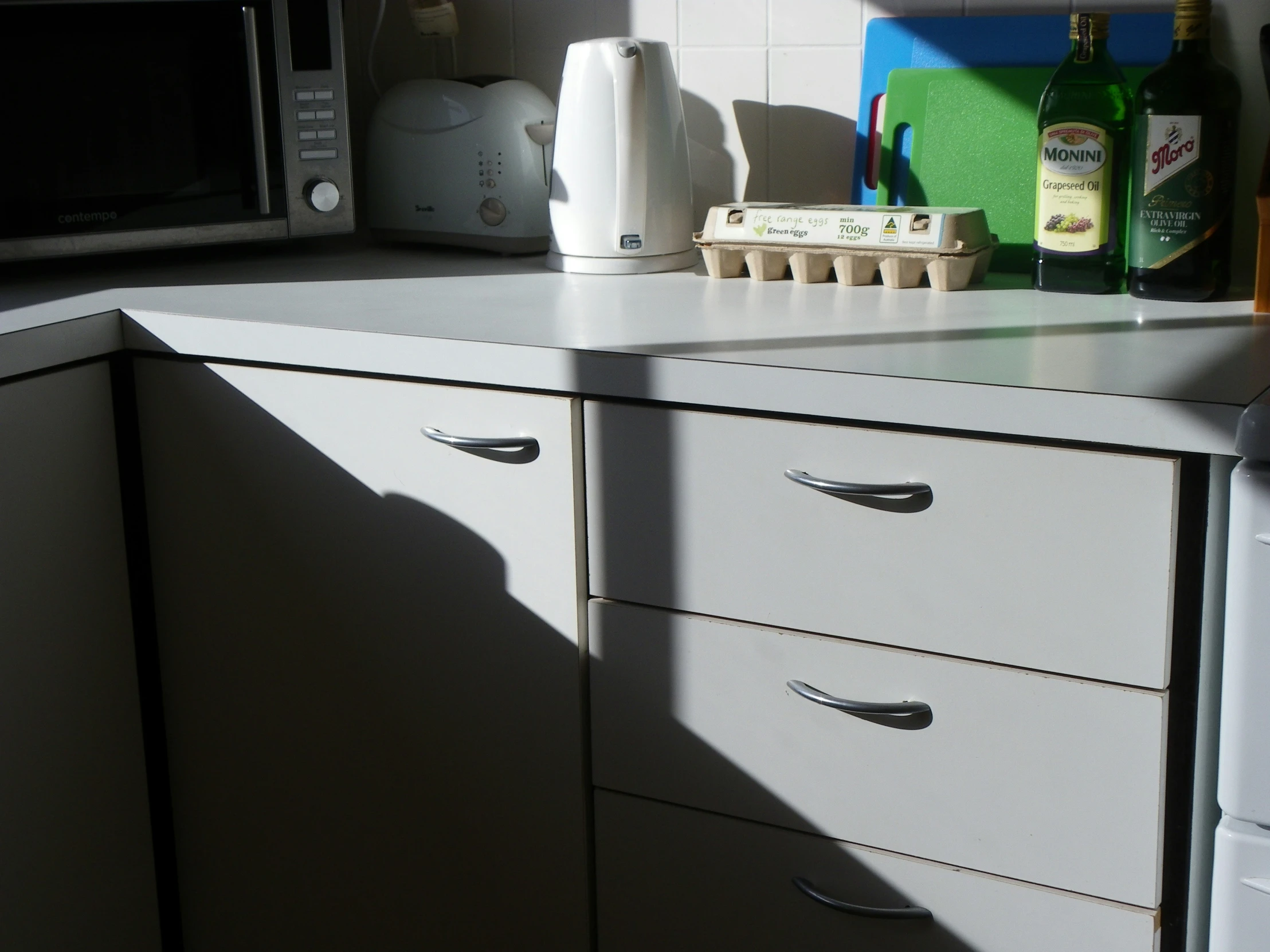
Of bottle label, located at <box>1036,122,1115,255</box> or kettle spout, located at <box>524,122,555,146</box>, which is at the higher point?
kettle spout, located at <box>524,122,555,146</box>

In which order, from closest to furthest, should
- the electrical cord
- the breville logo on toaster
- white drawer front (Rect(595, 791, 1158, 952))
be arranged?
white drawer front (Rect(595, 791, 1158, 952))
the breville logo on toaster
the electrical cord

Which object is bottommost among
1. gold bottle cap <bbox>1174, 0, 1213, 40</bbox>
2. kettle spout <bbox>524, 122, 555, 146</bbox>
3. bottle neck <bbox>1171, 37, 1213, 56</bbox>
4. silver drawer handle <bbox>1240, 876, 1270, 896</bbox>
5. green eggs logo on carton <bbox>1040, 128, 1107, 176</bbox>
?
silver drawer handle <bbox>1240, 876, 1270, 896</bbox>

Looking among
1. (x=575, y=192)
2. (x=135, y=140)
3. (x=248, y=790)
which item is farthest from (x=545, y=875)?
(x=135, y=140)

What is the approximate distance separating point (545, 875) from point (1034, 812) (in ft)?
1.59

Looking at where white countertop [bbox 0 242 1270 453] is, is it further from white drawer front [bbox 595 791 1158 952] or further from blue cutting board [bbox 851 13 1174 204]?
white drawer front [bbox 595 791 1158 952]

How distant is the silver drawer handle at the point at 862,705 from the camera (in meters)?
1.11

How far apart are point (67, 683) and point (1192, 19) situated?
4.15ft

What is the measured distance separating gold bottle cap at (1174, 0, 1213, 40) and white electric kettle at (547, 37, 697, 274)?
21.5 inches

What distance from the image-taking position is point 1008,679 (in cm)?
106

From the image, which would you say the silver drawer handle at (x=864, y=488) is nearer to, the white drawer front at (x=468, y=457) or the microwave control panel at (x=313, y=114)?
the white drawer front at (x=468, y=457)

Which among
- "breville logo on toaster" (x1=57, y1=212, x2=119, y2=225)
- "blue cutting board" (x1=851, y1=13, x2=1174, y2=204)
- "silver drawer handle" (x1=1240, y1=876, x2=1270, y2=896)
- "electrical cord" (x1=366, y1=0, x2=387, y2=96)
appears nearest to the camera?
"silver drawer handle" (x1=1240, y1=876, x2=1270, y2=896)

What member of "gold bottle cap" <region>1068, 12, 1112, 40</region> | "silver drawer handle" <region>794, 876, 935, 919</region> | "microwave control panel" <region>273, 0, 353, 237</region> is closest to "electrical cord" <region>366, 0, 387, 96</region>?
"microwave control panel" <region>273, 0, 353, 237</region>

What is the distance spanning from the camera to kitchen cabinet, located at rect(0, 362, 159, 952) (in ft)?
4.37

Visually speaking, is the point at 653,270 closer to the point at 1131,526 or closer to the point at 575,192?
the point at 575,192
